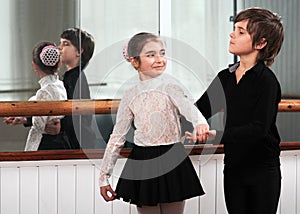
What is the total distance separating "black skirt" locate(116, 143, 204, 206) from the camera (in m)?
2.37

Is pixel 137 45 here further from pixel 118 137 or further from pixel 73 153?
pixel 73 153

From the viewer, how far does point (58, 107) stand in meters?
2.73

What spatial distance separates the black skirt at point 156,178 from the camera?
237cm

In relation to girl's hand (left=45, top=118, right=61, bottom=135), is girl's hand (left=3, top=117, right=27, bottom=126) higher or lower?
higher

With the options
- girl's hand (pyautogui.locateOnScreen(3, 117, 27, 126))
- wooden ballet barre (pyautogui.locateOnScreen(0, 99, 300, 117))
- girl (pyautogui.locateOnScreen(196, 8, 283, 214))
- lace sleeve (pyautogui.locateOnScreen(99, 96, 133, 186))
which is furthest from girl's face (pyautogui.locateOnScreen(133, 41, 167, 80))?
girl's hand (pyautogui.locateOnScreen(3, 117, 27, 126))

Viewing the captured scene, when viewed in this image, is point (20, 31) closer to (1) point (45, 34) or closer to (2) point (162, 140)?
(1) point (45, 34)

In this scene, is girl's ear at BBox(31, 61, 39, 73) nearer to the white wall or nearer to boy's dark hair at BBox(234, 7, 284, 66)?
the white wall

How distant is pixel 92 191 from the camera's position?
2.74 m

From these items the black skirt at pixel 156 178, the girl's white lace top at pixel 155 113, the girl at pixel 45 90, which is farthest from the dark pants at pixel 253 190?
the girl at pixel 45 90

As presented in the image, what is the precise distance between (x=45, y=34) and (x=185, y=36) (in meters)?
0.77

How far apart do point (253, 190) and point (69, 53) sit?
0.99m

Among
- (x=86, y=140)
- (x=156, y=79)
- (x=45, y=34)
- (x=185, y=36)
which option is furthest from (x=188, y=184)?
(x=185, y=36)

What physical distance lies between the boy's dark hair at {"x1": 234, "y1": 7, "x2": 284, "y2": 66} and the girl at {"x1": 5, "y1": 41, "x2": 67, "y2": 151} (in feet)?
2.61

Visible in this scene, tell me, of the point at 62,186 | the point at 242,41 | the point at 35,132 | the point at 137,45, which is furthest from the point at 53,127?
the point at 242,41
